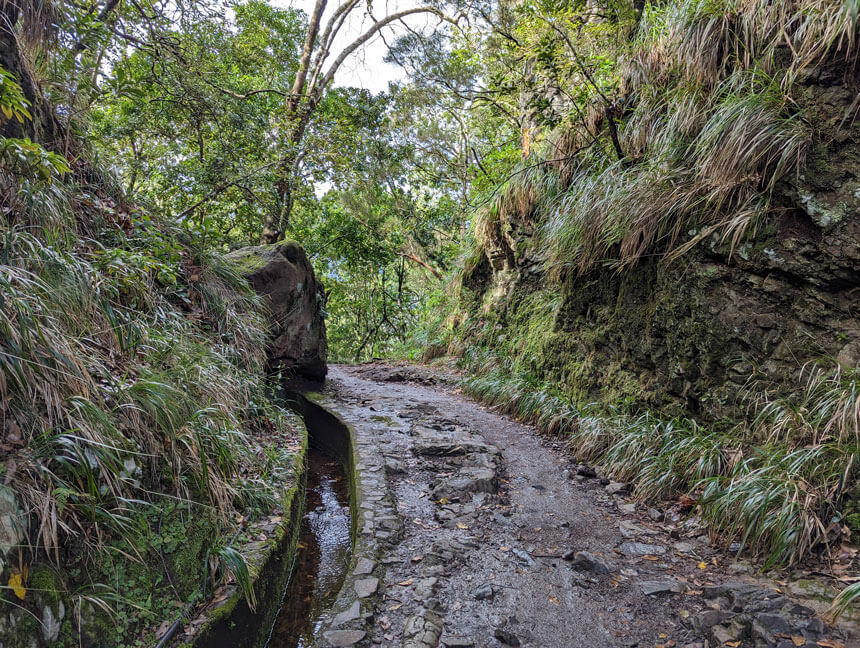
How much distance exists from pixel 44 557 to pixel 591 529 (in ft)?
10.3

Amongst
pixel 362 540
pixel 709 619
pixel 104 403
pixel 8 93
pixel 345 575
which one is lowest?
pixel 345 575

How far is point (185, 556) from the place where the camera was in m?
2.19

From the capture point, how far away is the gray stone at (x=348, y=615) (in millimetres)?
2240

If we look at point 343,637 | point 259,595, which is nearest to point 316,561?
point 259,595

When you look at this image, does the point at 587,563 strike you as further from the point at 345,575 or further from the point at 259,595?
the point at 259,595

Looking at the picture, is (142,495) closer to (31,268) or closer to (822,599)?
(31,268)

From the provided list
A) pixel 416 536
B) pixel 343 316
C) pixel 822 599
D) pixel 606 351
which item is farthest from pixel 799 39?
pixel 343 316

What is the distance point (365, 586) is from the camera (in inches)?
99.6

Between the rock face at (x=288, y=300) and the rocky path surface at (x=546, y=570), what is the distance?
9.90 ft

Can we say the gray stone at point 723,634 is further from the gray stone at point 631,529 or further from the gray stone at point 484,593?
the gray stone at point 484,593

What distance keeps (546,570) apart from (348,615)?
127cm

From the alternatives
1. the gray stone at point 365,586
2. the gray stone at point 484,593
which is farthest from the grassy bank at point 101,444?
the gray stone at point 484,593

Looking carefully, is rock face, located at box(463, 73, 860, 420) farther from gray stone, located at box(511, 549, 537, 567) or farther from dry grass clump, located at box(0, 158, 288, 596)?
dry grass clump, located at box(0, 158, 288, 596)

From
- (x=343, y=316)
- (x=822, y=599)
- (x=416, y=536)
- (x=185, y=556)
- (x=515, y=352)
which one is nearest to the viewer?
(x=822, y=599)
